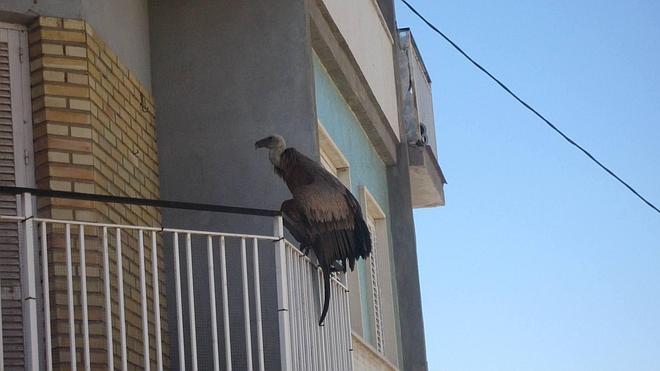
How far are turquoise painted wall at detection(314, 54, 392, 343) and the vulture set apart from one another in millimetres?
2552

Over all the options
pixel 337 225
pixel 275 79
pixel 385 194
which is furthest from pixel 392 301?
pixel 337 225

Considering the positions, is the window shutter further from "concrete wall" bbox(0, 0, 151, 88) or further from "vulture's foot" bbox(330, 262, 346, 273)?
"vulture's foot" bbox(330, 262, 346, 273)

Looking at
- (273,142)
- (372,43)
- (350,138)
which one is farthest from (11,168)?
(372,43)

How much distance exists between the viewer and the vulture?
9.59 metres

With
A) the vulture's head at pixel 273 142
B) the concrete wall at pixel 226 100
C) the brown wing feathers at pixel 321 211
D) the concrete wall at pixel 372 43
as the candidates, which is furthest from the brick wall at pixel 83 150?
the concrete wall at pixel 372 43

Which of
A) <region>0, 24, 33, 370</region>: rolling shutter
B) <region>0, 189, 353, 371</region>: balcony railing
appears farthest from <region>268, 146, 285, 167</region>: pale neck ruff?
<region>0, 24, 33, 370</region>: rolling shutter

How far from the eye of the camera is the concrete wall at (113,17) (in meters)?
9.76

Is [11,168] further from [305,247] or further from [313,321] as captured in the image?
[313,321]

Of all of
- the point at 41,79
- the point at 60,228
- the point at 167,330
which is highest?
the point at 41,79

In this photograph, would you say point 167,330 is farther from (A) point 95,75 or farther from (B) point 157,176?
(A) point 95,75

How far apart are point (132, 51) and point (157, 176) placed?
92 centimetres

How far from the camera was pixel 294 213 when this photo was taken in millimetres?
9617

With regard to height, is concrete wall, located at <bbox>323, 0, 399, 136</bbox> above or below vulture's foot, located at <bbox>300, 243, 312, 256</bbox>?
above

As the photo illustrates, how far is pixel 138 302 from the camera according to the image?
10016 millimetres
